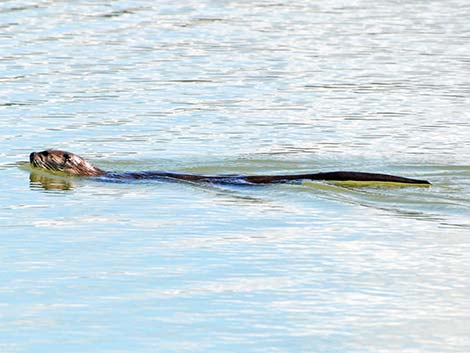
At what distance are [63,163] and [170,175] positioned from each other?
1279 millimetres

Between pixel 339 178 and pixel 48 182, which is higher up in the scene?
pixel 339 178

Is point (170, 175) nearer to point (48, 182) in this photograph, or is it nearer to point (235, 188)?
point (235, 188)

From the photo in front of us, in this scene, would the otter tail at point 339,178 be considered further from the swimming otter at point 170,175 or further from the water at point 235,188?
the water at point 235,188

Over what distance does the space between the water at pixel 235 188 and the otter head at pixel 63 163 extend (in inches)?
8.0

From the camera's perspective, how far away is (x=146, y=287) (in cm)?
1075

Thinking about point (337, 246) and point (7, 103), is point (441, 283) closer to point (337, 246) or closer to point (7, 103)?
point (337, 246)

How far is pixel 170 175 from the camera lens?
14.9 meters

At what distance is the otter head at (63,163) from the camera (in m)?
15.5

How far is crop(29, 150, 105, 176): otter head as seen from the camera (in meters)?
15.5

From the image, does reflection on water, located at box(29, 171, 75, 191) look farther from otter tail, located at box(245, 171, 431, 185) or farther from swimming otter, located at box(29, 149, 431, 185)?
otter tail, located at box(245, 171, 431, 185)

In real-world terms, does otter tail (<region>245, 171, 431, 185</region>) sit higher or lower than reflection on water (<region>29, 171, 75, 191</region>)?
higher

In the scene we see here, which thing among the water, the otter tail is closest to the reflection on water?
the water

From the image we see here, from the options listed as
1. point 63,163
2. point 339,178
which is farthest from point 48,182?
point 339,178

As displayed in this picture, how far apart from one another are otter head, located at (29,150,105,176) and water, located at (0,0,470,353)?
20 centimetres
